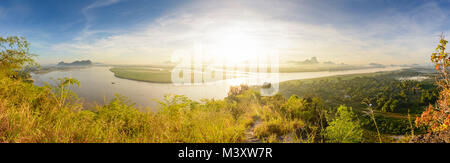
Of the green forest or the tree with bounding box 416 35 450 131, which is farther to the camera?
the tree with bounding box 416 35 450 131

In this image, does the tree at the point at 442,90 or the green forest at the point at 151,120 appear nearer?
the green forest at the point at 151,120

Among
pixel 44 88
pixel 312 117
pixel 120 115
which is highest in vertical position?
pixel 44 88

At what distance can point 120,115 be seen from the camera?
211 inches
